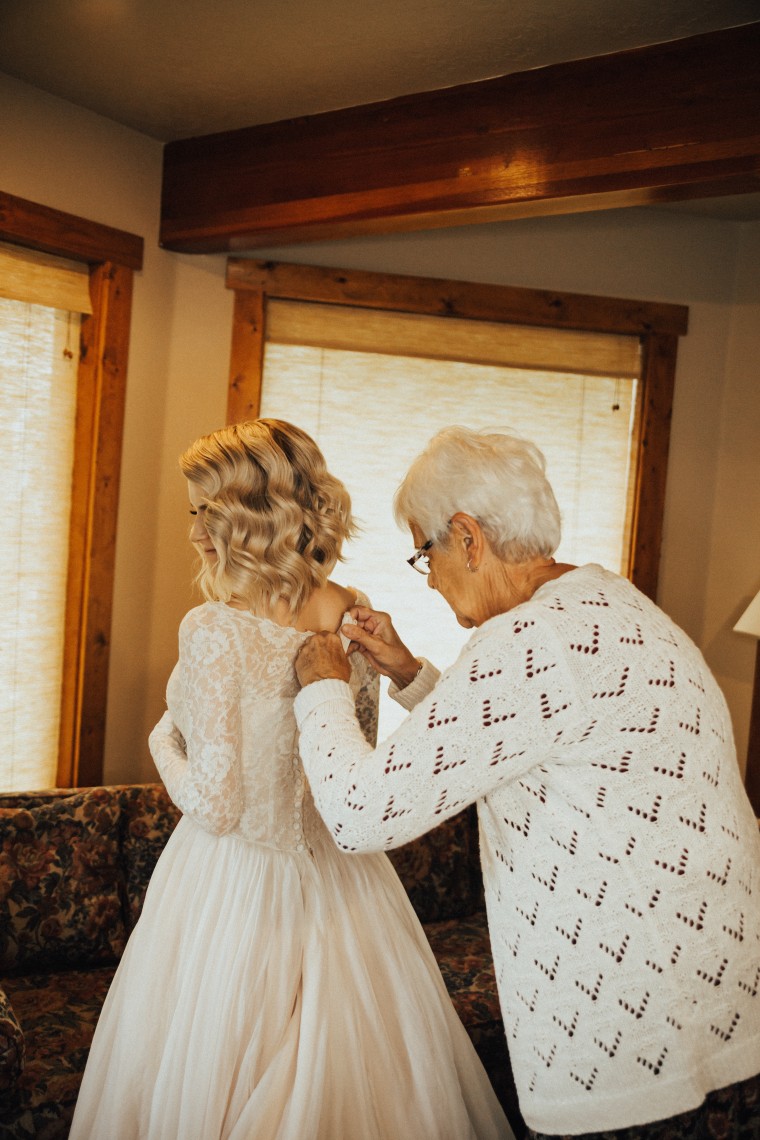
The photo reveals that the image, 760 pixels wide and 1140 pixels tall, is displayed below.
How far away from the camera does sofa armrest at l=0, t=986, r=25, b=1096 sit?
6.34 feet

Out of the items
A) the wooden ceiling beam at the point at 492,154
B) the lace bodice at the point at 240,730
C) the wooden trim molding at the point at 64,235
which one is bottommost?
the lace bodice at the point at 240,730

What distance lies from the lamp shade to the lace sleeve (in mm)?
2562

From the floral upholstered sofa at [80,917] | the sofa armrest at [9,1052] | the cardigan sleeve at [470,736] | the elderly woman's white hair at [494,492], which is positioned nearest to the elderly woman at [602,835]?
the cardigan sleeve at [470,736]

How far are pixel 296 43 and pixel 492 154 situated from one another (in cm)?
62

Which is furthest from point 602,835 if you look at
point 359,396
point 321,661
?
point 359,396

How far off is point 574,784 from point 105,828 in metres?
1.94

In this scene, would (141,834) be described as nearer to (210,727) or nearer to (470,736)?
(210,727)

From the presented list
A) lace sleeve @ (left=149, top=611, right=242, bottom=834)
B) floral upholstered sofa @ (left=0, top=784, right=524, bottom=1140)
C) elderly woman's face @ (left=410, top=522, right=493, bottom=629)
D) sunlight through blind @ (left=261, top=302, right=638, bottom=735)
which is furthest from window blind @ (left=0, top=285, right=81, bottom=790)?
elderly woman's face @ (left=410, top=522, right=493, bottom=629)

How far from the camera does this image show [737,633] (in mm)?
4273

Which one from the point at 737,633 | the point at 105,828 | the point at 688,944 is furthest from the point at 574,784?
the point at 737,633

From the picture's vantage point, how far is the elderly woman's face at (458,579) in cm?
152

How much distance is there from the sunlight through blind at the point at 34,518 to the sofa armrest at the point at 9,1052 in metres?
1.46

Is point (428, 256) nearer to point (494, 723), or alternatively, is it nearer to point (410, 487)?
point (410, 487)

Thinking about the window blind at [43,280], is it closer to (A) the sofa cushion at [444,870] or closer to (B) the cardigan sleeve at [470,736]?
(A) the sofa cushion at [444,870]
